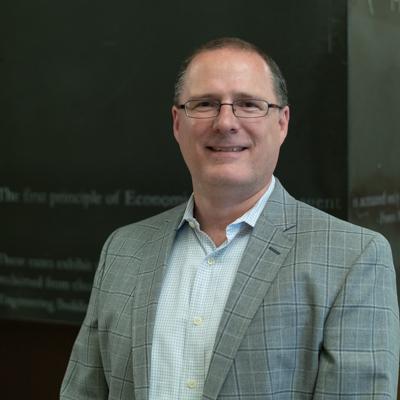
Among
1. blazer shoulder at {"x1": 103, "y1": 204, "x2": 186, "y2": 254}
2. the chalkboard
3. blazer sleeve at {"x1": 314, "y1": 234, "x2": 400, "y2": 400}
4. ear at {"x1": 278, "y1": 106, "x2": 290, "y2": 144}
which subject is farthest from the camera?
the chalkboard

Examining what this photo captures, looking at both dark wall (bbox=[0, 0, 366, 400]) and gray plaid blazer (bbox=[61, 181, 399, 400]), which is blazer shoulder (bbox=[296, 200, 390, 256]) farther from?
dark wall (bbox=[0, 0, 366, 400])

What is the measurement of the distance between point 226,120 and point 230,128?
0.06 ft

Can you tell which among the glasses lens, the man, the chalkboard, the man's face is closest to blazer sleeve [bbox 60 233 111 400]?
the man

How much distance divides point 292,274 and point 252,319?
0.36 ft

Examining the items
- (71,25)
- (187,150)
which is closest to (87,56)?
(71,25)

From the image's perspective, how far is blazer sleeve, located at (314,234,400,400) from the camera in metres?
1.26

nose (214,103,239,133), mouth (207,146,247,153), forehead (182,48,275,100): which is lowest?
mouth (207,146,247,153)

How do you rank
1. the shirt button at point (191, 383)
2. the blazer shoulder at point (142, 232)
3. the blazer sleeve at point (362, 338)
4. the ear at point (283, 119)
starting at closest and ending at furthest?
the blazer sleeve at point (362, 338) < the shirt button at point (191, 383) < the ear at point (283, 119) < the blazer shoulder at point (142, 232)

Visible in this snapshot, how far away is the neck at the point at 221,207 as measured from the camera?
1.46 meters

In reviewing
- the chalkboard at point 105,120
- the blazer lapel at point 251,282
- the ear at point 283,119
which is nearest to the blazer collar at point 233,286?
the blazer lapel at point 251,282

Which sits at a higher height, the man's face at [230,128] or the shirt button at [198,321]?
the man's face at [230,128]

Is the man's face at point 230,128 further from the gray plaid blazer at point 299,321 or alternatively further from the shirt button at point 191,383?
the shirt button at point 191,383

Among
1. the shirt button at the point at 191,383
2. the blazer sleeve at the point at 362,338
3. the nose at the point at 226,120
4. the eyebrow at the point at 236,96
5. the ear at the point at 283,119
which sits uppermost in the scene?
the eyebrow at the point at 236,96

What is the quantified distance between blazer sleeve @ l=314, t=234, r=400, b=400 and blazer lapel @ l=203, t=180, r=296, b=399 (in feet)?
0.45
